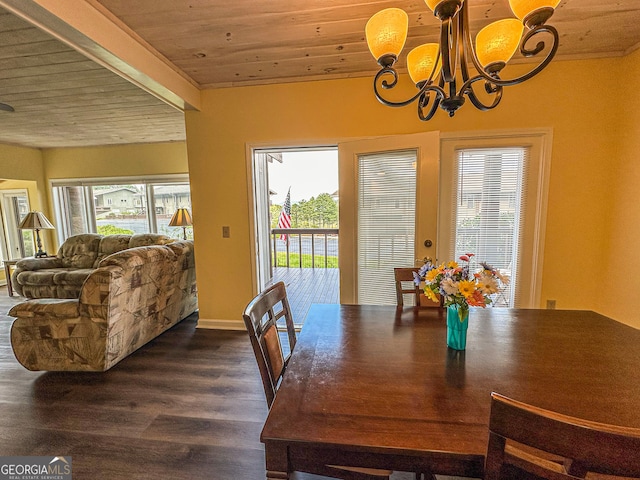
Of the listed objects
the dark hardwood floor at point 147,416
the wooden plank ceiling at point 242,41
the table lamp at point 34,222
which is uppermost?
the wooden plank ceiling at point 242,41

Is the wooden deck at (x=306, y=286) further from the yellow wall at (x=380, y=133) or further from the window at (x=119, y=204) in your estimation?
the window at (x=119, y=204)

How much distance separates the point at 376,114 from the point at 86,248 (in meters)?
4.78

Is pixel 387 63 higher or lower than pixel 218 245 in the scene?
higher

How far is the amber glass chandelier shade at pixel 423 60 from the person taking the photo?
1.39 metres

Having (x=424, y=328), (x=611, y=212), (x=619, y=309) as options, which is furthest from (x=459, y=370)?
(x=611, y=212)

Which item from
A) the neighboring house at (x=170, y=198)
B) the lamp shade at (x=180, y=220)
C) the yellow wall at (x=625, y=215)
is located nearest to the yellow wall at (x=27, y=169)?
the neighboring house at (x=170, y=198)

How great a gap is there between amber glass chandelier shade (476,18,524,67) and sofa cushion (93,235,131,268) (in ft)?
16.1

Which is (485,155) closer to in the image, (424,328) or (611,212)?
(611,212)

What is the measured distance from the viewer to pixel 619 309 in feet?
7.25

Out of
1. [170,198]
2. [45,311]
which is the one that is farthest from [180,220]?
[45,311]

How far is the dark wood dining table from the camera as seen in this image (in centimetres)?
75

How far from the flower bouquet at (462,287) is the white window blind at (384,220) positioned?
1245mm

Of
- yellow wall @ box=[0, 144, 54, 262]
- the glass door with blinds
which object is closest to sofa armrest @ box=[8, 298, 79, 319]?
the glass door with blinds

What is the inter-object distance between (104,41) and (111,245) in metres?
3.59
